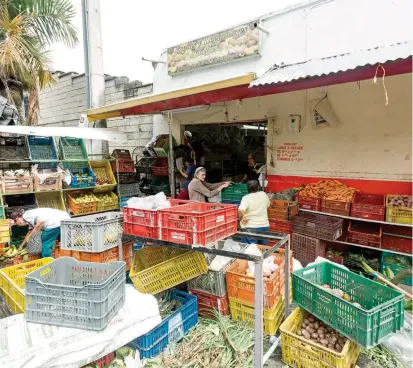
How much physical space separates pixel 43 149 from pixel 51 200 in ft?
4.08

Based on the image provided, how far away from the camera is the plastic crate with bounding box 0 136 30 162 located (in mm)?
6656

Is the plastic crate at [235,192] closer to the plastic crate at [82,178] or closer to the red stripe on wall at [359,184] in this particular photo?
the red stripe on wall at [359,184]

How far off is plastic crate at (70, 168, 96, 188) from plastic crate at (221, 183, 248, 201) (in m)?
3.35

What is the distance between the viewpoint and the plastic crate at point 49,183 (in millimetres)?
6730

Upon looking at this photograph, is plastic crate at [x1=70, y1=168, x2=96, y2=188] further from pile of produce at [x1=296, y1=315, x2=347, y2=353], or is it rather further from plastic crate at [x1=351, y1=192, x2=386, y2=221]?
pile of produce at [x1=296, y1=315, x2=347, y2=353]

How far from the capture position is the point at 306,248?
5684 millimetres

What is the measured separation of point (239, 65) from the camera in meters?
7.40

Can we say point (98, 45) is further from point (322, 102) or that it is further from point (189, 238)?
point (189, 238)

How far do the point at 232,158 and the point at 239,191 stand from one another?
323cm

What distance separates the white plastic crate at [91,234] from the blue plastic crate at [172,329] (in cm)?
99

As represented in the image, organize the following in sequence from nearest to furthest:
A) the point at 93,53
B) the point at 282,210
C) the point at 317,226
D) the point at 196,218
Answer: the point at 196,218 < the point at 317,226 < the point at 282,210 < the point at 93,53

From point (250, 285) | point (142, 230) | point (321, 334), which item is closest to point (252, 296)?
point (250, 285)

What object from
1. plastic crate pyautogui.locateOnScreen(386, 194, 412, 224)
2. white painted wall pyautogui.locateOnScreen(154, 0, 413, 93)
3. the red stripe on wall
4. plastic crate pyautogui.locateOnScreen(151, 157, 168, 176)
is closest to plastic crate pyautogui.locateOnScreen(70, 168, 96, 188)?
plastic crate pyautogui.locateOnScreen(151, 157, 168, 176)

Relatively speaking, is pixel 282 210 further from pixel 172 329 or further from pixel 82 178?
pixel 82 178
